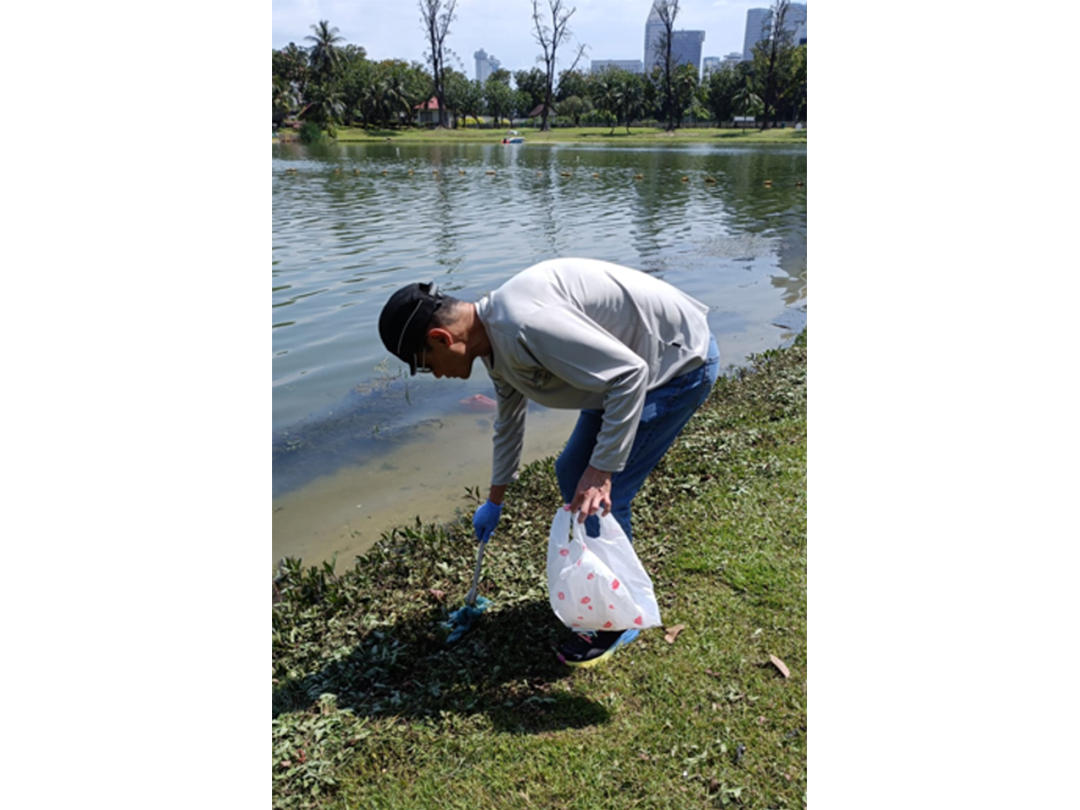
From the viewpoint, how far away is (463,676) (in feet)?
10.0

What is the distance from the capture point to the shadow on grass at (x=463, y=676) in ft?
9.37

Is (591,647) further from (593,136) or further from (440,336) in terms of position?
(593,136)

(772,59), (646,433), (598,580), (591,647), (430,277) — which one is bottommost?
(591,647)

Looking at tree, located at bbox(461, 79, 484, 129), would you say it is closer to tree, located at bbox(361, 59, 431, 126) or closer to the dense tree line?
the dense tree line

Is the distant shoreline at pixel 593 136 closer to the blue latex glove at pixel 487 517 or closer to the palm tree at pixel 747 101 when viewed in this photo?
the palm tree at pixel 747 101

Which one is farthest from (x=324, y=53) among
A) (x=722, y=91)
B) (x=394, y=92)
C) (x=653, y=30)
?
(x=653, y=30)

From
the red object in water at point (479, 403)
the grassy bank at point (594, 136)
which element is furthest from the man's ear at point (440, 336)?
the grassy bank at point (594, 136)

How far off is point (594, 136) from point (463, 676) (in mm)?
64462

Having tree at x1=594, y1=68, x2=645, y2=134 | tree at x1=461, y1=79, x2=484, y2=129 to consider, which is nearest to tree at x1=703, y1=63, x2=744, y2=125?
tree at x1=594, y1=68, x2=645, y2=134

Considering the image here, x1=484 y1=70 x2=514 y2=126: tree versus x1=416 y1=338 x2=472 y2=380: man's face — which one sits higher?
x1=484 y1=70 x2=514 y2=126: tree

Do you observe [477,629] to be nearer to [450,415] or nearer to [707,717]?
[707,717]

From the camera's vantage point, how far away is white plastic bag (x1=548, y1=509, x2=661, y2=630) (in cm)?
276

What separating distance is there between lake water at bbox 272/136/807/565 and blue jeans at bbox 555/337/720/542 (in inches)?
86.7

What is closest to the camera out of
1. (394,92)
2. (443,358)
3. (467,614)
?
(443,358)
